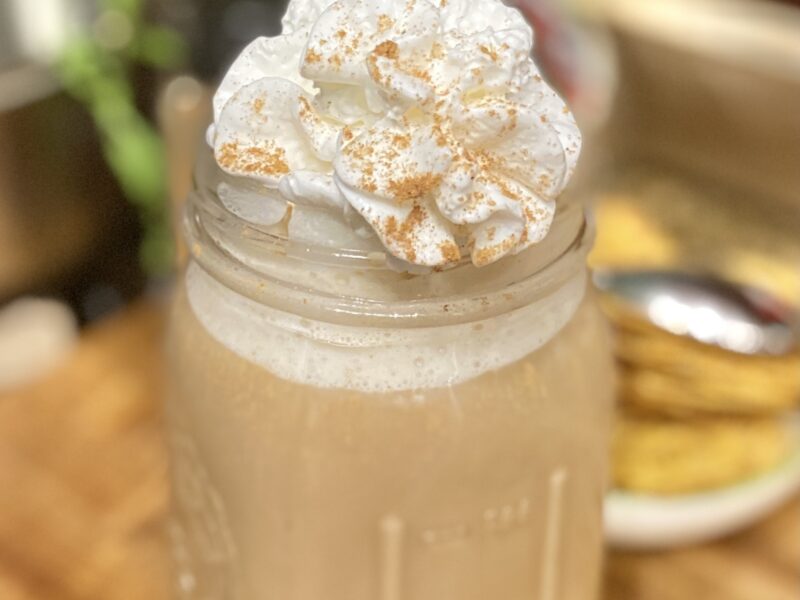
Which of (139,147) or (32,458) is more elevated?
(139,147)

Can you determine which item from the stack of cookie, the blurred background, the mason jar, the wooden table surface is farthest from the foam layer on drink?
the stack of cookie

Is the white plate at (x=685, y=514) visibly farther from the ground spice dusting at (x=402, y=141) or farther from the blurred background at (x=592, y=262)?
the ground spice dusting at (x=402, y=141)

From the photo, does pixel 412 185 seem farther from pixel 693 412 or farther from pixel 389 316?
pixel 693 412

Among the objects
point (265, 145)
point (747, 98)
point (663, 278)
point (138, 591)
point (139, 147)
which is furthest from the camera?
point (747, 98)

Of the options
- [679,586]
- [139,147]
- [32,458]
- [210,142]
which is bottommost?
[679,586]

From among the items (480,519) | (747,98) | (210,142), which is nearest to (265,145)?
(210,142)

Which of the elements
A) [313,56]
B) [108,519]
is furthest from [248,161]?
[108,519]

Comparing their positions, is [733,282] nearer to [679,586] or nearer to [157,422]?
[679,586]
